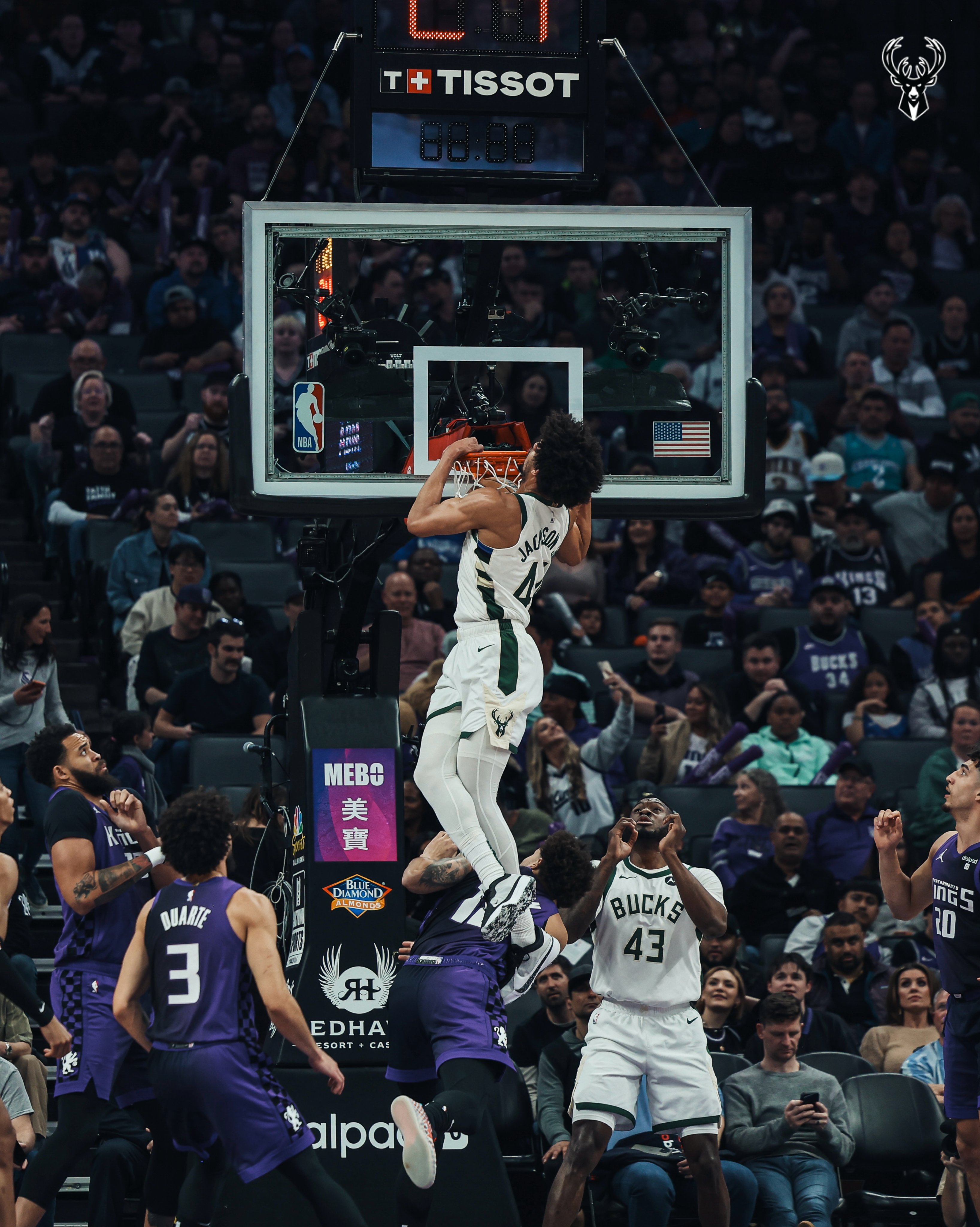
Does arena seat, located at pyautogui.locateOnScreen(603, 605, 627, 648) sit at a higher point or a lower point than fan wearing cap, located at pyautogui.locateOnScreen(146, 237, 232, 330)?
→ lower

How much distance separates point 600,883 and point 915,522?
6.79 meters

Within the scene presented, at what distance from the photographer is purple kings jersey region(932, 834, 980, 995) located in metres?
7.92

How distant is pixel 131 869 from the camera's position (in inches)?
325

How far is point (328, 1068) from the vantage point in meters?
7.35

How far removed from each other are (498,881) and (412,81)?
332 cm

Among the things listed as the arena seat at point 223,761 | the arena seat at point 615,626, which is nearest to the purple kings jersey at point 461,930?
the arena seat at point 223,761

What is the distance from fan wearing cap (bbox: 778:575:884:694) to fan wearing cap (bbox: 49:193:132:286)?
6.19 metres

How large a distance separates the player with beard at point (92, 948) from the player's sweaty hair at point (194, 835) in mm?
595

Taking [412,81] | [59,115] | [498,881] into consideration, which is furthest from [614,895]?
[59,115]

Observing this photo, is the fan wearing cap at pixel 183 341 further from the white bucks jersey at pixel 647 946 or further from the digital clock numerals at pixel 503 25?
the white bucks jersey at pixel 647 946

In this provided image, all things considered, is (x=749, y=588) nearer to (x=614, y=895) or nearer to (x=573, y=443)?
(x=614, y=895)

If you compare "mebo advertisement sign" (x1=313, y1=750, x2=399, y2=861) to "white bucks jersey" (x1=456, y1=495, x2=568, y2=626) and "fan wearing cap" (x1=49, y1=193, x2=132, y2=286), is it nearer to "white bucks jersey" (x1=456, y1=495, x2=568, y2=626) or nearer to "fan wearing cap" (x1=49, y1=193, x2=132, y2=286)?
"white bucks jersey" (x1=456, y1=495, x2=568, y2=626)

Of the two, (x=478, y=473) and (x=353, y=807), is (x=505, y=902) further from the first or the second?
(x=478, y=473)

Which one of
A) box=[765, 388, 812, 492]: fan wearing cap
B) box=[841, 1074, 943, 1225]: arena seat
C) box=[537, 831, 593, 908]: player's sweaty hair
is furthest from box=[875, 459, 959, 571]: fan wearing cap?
box=[537, 831, 593, 908]: player's sweaty hair
